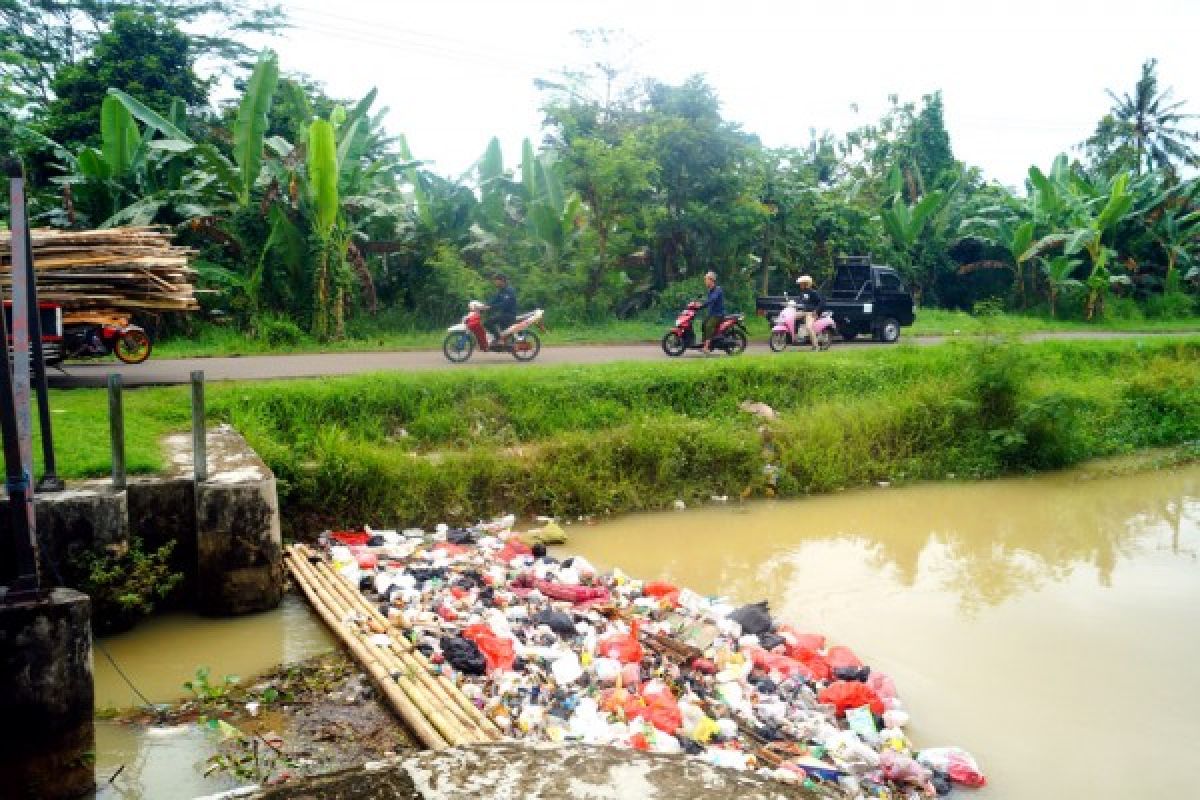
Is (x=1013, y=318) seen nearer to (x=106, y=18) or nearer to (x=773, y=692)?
(x=773, y=692)

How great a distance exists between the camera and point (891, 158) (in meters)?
24.0

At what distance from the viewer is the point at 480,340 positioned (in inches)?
467

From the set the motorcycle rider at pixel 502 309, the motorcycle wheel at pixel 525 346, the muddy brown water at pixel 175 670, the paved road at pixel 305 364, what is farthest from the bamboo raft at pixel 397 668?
the motorcycle rider at pixel 502 309

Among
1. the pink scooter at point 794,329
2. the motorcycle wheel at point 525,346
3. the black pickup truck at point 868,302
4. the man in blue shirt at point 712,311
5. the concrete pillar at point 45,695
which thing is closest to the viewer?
the concrete pillar at point 45,695

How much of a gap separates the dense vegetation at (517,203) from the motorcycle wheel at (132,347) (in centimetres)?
268

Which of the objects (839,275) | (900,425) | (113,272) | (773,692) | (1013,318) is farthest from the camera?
(1013,318)

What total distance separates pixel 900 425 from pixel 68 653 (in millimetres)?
9121

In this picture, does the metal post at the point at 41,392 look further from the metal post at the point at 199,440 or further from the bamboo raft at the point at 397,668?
the bamboo raft at the point at 397,668

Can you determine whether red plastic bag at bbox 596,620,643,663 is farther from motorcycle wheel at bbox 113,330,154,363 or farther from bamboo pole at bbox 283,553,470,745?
motorcycle wheel at bbox 113,330,154,363

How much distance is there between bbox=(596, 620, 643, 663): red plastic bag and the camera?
5.29 meters

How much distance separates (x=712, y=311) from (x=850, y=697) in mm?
8130

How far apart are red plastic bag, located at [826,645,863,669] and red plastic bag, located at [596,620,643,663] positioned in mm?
1125

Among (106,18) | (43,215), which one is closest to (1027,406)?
(43,215)

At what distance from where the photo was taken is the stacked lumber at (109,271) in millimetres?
7906
